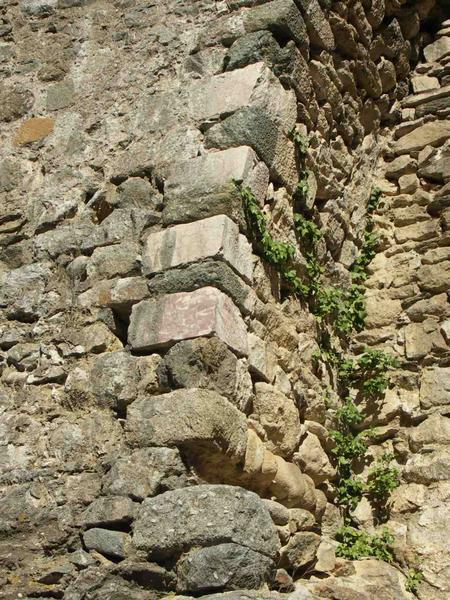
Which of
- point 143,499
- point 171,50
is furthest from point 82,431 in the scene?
point 171,50

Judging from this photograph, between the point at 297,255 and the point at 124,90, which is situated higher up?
the point at 124,90

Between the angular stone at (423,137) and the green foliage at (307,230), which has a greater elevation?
the green foliage at (307,230)

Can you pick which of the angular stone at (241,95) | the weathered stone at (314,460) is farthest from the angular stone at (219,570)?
the angular stone at (241,95)

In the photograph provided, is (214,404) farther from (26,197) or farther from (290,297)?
(26,197)

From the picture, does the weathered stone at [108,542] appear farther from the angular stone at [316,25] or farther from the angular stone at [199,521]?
the angular stone at [316,25]

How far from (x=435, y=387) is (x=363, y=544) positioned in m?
0.82

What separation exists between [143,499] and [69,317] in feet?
2.98

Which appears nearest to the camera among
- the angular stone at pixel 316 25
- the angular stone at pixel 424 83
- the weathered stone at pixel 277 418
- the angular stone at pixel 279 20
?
the weathered stone at pixel 277 418

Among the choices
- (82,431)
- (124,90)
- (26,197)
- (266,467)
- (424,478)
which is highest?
(124,90)

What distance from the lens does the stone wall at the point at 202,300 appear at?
3.01 meters

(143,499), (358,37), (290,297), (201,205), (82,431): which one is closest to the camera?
(143,499)

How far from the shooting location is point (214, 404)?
304cm

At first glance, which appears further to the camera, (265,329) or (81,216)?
(81,216)

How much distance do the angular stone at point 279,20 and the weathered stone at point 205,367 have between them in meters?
1.54
